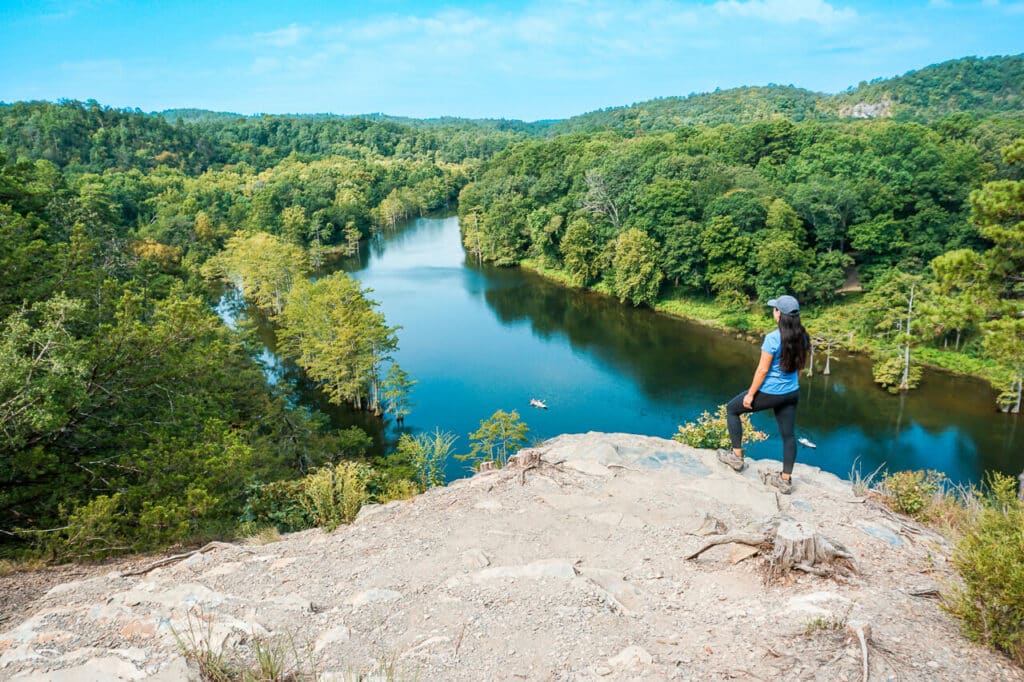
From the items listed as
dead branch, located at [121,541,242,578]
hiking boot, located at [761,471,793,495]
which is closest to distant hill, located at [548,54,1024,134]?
hiking boot, located at [761,471,793,495]

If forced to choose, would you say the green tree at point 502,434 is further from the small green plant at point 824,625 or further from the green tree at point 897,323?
the green tree at point 897,323

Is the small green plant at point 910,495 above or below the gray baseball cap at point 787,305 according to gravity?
below

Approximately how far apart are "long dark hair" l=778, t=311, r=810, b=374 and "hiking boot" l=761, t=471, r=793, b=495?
138 cm

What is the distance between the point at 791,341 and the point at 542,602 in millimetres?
3410

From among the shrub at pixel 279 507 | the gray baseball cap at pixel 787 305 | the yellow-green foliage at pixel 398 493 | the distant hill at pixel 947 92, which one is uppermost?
the distant hill at pixel 947 92

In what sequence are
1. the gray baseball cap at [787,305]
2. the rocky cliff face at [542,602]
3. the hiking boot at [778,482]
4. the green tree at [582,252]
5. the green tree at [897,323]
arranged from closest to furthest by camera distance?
the rocky cliff face at [542,602] < the gray baseball cap at [787,305] < the hiking boot at [778,482] < the green tree at [897,323] < the green tree at [582,252]

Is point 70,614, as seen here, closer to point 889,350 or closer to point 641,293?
point 889,350

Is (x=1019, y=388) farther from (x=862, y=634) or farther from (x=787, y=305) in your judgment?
(x=862, y=634)

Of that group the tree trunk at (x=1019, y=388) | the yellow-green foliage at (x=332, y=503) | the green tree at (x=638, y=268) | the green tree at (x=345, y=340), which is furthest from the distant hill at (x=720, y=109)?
the yellow-green foliage at (x=332, y=503)

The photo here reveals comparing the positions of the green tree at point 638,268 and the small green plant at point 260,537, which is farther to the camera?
the green tree at point 638,268

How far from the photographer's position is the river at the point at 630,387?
20.4 metres

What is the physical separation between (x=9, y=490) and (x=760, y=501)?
29.7ft

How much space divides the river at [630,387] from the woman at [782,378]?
382 inches

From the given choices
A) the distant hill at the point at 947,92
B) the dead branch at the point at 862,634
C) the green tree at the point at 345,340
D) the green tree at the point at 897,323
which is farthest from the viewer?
the distant hill at the point at 947,92
